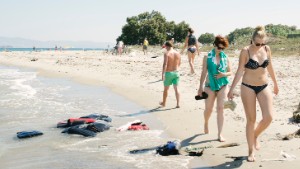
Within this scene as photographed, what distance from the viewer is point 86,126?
9.34 metres

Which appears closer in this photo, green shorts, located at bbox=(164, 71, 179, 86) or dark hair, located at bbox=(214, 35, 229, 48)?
dark hair, located at bbox=(214, 35, 229, 48)

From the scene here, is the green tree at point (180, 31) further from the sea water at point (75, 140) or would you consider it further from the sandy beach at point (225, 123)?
the sea water at point (75, 140)

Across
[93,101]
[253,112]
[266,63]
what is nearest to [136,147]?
[253,112]

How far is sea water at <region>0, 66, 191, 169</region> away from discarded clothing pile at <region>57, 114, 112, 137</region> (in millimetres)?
162

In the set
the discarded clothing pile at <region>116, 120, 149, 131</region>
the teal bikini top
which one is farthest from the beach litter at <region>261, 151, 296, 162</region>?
the discarded clothing pile at <region>116, 120, 149, 131</region>

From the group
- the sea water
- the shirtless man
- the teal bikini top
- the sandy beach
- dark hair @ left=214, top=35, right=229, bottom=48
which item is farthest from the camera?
the shirtless man

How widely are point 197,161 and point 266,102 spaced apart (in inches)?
61.8

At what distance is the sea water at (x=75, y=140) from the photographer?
269 inches

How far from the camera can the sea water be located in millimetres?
6840

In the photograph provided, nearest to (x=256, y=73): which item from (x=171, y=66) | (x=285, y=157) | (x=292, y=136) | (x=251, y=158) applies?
(x=251, y=158)

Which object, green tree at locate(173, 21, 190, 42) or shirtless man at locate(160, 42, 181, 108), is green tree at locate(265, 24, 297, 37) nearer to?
green tree at locate(173, 21, 190, 42)

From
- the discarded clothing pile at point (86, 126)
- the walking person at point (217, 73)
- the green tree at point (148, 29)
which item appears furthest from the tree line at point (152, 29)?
the walking person at point (217, 73)

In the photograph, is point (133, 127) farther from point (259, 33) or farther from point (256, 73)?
point (259, 33)

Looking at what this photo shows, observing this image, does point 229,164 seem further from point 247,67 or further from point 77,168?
point 77,168
